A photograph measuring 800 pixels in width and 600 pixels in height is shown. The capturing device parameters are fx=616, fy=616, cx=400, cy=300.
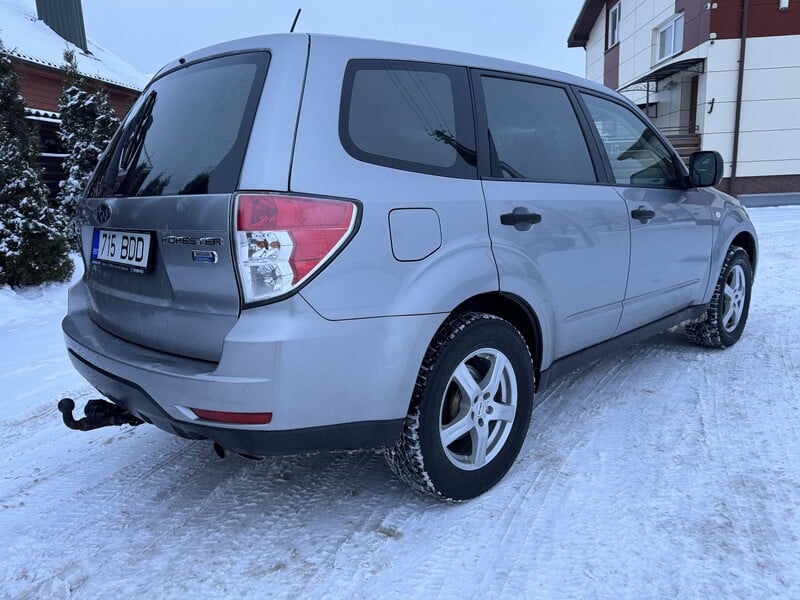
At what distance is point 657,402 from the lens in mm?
3555

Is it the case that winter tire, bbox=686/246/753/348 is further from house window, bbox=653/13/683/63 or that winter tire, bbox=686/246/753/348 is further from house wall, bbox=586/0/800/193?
house window, bbox=653/13/683/63

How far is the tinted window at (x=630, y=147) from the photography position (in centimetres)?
339

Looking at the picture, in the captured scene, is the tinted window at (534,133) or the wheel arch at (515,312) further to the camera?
the tinted window at (534,133)

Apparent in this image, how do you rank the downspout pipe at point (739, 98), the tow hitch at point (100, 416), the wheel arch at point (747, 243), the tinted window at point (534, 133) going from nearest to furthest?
the tow hitch at point (100, 416) < the tinted window at point (534, 133) < the wheel arch at point (747, 243) < the downspout pipe at point (739, 98)

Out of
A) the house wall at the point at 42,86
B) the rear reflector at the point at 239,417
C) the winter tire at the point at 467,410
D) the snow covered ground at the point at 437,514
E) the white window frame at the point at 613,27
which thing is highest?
the white window frame at the point at 613,27

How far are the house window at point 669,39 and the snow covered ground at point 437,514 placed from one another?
692 inches

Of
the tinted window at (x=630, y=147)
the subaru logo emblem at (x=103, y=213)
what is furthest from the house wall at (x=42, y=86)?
the tinted window at (x=630, y=147)

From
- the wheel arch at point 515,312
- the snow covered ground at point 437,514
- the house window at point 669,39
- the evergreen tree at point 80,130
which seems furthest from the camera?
the house window at point 669,39

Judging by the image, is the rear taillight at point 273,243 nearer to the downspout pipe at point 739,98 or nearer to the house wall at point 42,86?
the house wall at point 42,86

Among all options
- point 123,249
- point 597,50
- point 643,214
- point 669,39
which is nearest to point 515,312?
point 643,214

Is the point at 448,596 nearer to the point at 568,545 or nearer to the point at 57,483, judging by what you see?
the point at 568,545

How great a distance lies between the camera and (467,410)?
2.47 metres

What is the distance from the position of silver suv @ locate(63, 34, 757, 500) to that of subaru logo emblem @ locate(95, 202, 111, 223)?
1cm

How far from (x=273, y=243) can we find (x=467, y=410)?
1064 mm
